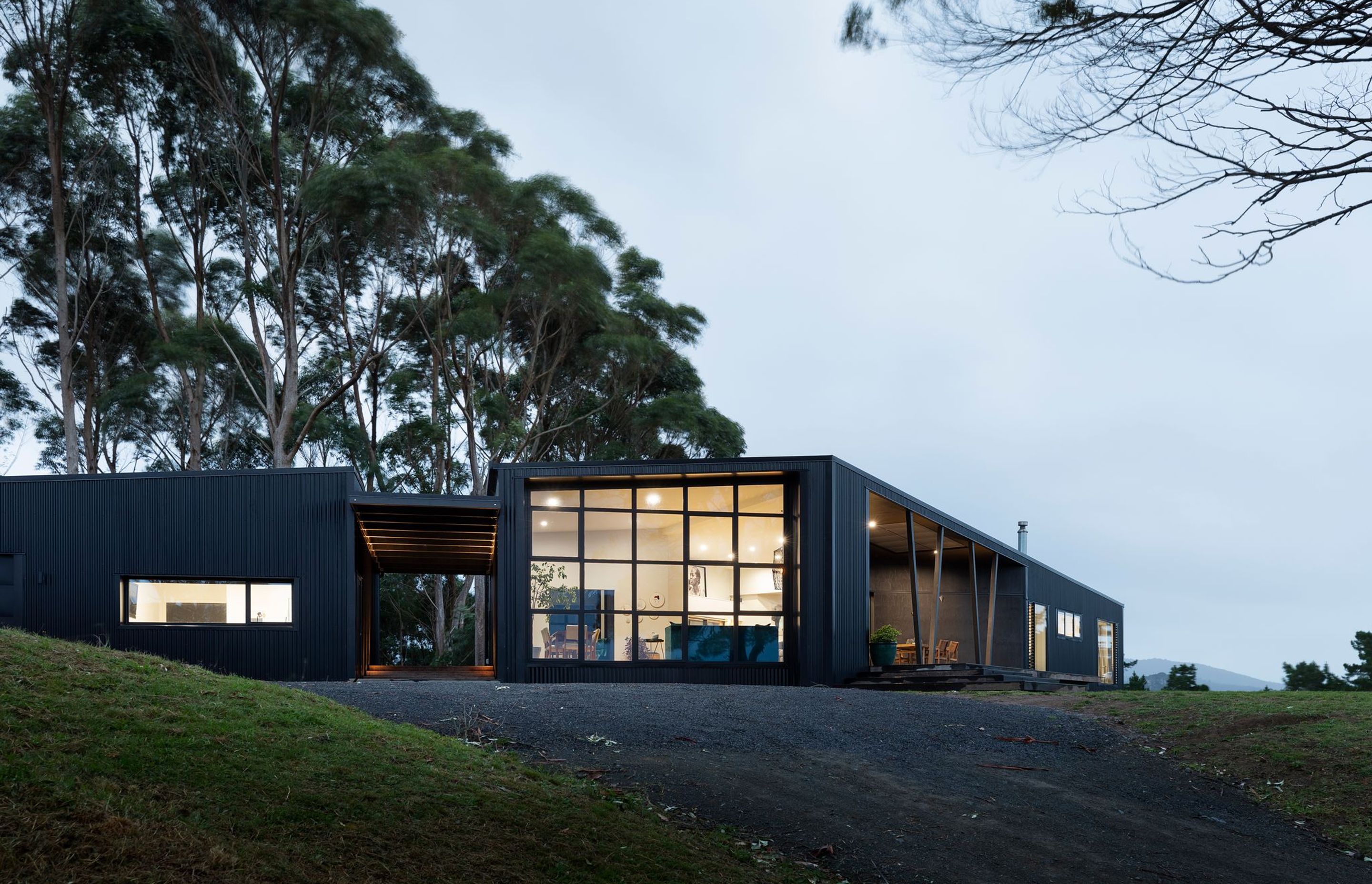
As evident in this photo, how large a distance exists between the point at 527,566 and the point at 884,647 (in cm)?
527

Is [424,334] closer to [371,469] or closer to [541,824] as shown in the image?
[371,469]

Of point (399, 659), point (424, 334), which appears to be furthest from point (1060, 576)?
point (399, 659)

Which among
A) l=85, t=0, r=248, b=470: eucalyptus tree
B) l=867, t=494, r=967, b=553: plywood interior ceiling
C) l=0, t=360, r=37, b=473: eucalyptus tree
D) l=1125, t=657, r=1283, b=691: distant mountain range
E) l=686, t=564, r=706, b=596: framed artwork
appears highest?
l=85, t=0, r=248, b=470: eucalyptus tree

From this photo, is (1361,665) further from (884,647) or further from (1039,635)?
(884,647)

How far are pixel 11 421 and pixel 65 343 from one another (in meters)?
7.34

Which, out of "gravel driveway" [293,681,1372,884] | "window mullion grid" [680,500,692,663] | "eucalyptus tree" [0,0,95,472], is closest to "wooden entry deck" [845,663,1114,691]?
"window mullion grid" [680,500,692,663]

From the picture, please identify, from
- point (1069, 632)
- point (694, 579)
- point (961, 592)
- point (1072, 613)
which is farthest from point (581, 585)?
point (1072, 613)

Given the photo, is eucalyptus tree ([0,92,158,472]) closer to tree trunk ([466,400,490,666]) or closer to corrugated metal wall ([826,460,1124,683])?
tree trunk ([466,400,490,666])

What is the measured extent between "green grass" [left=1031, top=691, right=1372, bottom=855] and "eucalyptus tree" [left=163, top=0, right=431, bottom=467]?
17.9 m

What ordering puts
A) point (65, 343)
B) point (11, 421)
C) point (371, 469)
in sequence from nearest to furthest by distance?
point (65, 343), point (371, 469), point (11, 421)

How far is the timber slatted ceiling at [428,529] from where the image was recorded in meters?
14.7

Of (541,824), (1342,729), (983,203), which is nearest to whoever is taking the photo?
(541,824)

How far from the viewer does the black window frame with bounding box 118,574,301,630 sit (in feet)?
46.3

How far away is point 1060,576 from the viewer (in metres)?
25.5
